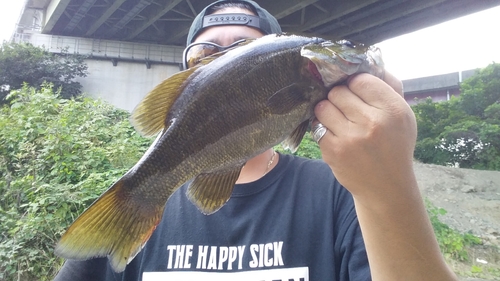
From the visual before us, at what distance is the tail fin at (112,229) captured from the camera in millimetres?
1040

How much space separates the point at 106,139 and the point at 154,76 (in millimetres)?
14374

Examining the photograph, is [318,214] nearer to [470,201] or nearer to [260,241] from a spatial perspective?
[260,241]

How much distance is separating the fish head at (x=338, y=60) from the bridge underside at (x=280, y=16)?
10.0 metres

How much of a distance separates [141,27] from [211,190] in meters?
18.3

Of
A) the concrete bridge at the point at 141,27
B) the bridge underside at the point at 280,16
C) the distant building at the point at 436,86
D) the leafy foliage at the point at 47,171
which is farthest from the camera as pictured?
the distant building at the point at 436,86

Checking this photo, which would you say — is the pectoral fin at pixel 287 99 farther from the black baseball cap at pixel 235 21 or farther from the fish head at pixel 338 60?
the black baseball cap at pixel 235 21

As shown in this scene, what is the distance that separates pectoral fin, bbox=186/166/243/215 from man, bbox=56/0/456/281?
354 millimetres

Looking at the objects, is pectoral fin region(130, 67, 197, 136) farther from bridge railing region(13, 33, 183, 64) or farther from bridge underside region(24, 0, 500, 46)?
bridge railing region(13, 33, 183, 64)

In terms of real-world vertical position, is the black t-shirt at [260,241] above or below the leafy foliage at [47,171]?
below

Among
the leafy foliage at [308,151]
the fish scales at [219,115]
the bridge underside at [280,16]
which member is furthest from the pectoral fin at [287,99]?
the bridge underside at [280,16]

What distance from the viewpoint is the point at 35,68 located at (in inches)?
635

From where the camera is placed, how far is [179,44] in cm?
1944

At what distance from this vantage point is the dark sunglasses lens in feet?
5.50

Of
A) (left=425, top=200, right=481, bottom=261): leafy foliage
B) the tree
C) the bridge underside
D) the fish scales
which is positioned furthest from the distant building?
the fish scales
